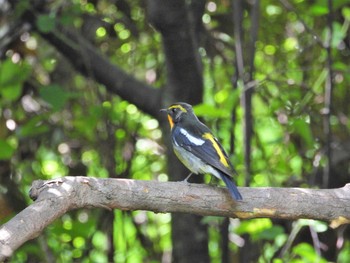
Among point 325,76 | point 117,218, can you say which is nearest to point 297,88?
point 325,76

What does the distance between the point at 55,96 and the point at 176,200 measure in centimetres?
228

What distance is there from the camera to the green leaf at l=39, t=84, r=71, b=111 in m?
5.82

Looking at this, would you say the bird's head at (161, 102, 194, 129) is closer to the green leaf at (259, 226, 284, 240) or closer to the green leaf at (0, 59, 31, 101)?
the green leaf at (259, 226, 284, 240)

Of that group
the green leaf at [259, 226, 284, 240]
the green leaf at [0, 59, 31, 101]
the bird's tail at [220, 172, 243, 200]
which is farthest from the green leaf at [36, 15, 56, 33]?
the bird's tail at [220, 172, 243, 200]

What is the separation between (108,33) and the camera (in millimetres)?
6797

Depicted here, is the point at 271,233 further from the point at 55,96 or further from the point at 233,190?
the point at 55,96

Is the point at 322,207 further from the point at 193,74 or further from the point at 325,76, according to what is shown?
the point at 325,76

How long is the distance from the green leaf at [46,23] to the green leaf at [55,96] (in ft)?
1.34

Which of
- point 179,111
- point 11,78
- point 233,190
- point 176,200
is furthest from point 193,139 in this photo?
point 11,78

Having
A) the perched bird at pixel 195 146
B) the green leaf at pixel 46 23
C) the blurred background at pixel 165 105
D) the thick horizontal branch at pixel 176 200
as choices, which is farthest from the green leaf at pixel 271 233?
the green leaf at pixel 46 23

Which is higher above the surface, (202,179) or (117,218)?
(202,179)

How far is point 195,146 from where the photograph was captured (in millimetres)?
4816

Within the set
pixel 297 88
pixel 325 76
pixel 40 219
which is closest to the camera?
pixel 40 219

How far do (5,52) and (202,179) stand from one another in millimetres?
1784
